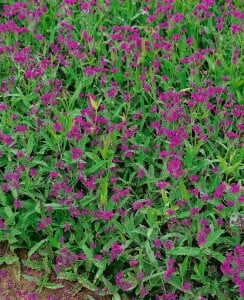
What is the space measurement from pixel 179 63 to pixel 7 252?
7.09 ft

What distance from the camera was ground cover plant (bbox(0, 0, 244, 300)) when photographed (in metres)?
3.80

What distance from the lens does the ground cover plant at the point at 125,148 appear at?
3803 mm

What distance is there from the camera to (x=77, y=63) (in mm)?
5027

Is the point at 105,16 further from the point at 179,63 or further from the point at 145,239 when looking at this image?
the point at 145,239

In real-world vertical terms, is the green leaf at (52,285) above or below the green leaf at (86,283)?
below

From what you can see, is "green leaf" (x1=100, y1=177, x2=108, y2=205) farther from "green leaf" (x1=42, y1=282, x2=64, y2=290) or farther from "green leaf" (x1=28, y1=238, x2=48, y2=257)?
"green leaf" (x1=42, y1=282, x2=64, y2=290)

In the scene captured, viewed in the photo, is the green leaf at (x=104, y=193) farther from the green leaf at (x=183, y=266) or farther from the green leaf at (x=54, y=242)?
the green leaf at (x=183, y=266)

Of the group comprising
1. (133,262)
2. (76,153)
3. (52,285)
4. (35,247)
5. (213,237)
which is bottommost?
(52,285)

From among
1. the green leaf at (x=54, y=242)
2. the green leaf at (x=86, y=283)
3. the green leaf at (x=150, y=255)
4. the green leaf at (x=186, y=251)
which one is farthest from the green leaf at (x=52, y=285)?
the green leaf at (x=186, y=251)

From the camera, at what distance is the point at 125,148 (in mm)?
4285

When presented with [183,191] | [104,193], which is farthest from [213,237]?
[104,193]

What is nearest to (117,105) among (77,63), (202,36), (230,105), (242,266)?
(77,63)

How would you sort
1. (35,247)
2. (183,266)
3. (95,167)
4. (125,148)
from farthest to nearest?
(125,148) → (95,167) → (35,247) → (183,266)

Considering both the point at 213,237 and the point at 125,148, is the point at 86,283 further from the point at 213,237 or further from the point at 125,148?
the point at 125,148
